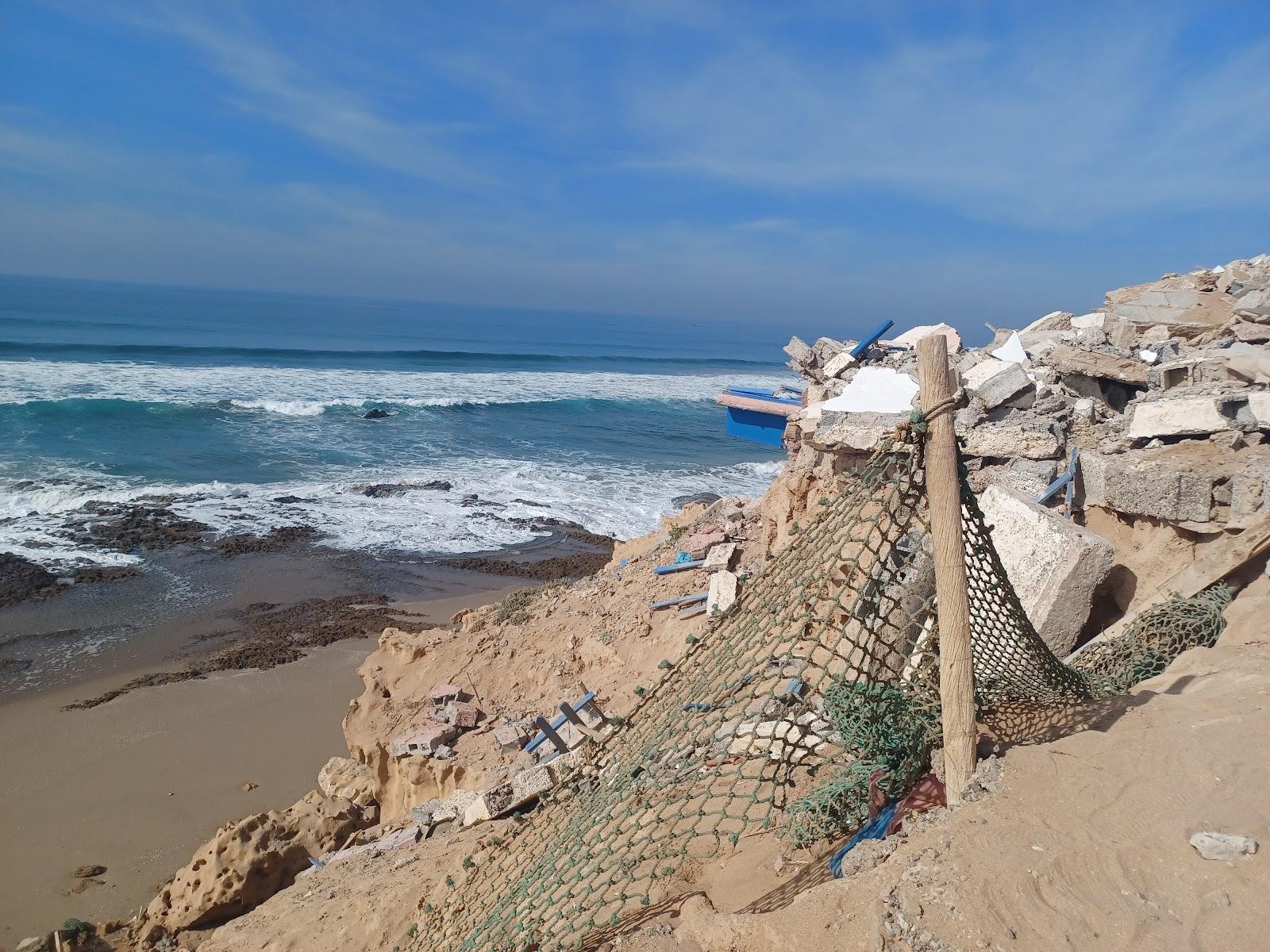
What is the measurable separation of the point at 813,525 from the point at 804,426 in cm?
500

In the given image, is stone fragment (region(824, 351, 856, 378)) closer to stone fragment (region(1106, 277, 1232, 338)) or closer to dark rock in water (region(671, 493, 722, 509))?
stone fragment (region(1106, 277, 1232, 338))

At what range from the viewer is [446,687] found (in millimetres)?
7582

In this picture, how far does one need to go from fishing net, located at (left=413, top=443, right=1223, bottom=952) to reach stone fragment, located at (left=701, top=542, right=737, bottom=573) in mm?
4156

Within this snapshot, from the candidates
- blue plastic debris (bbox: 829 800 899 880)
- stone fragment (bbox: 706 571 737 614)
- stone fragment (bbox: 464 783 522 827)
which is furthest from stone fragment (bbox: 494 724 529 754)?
blue plastic debris (bbox: 829 800 899 880)

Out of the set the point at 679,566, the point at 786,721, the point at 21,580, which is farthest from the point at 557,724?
the point at 21,580

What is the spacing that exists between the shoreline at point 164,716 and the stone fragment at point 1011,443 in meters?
7.18

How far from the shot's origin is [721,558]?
26.4 feet

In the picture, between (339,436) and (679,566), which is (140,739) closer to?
(679,566)

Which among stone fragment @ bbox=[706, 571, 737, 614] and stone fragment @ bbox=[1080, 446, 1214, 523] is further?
stone fragment @ bbox=[706, 571, 737, 614]

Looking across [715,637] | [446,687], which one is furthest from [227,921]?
[715,637]

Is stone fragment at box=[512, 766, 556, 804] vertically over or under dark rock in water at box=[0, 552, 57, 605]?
over

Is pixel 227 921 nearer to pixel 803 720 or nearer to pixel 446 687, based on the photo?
pixel 446 687

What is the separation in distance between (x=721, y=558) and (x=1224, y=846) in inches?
229

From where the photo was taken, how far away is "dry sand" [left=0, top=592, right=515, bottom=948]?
6430mm
